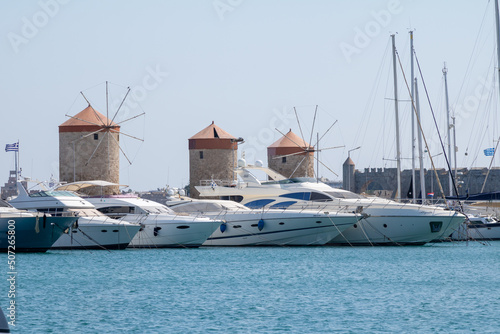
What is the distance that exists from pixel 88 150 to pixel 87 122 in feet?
6.05

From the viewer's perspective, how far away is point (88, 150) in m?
54.6

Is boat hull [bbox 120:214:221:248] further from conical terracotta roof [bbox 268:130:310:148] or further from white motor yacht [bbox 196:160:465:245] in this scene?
conical terracotta roof [bbox 268:130:310:148]

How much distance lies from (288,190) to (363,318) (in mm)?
21921

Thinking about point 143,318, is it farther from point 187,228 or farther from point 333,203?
point 333,203

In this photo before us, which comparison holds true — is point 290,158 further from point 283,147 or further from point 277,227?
point 277,227

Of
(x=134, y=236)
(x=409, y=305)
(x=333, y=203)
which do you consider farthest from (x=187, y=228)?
(x=409, y=305)

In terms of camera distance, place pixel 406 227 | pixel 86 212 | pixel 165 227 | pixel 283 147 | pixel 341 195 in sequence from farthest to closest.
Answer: pixel 283 147 → pixel 341 195 → pixel 406 227 → pixel 165 227 → pixel 86 212

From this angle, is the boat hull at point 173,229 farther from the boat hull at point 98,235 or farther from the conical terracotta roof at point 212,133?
the conical terracotta roof at point 212,133

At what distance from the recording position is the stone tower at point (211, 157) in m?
59.9

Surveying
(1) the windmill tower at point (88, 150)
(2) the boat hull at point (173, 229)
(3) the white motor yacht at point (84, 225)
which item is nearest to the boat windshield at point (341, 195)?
(2) the boat hull at point (173, 229)

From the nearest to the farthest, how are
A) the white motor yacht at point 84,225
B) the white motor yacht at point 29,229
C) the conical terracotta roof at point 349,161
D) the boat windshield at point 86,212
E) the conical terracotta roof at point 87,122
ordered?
the white motor yacht at point 29,229, the white motor yacht at point 84,225, the boat windshield at point 86,212, the conical terracotta roof at point 87,122, the conical terracotta roof at point 349,161

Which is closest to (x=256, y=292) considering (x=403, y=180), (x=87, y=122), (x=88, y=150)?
(x=88, y=150)

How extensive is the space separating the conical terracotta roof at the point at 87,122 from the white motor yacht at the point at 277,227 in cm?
2062

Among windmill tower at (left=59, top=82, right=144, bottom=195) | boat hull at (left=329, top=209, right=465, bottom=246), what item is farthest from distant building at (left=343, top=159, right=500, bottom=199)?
boat hull at (left=329, top=209, right=465, bottom=246)
